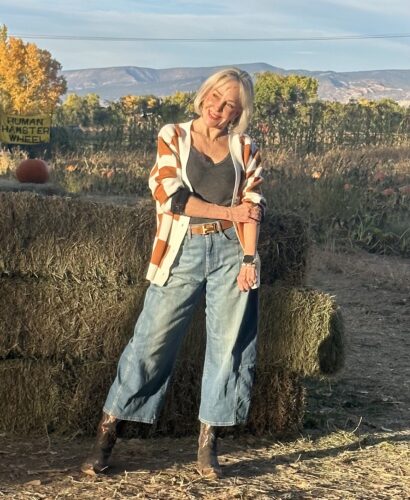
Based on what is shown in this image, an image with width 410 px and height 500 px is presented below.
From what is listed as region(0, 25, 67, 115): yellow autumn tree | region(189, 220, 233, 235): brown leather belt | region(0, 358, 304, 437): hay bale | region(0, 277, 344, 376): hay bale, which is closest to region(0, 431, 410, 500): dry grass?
region(0, 358, 304, 437): hay bale

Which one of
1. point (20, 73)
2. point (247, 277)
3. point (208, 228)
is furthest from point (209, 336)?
point (20, 73)

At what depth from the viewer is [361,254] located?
10.6 m

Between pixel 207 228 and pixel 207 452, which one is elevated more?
pixel 207 228

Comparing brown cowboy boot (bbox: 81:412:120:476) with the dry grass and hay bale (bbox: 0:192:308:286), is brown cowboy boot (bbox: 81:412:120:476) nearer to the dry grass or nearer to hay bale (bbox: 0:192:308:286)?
the dry grass

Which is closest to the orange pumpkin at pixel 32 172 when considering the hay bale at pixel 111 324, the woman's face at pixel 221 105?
the hay bale at pixel 111 324

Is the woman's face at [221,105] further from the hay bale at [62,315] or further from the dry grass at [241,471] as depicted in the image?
the dry grass at [241,471]

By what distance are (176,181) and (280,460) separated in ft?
5.15

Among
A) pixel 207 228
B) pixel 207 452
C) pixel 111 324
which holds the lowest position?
pixel 207 452

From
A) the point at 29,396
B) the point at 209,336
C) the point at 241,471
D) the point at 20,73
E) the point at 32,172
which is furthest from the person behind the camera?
the point at 20,73

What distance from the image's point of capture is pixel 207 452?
412 cm

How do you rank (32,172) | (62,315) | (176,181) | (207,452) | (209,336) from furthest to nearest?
(32,172) → (62,315) → (207,452) → (209,336) → (176,181)

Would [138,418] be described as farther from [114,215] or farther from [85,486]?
[114,215]

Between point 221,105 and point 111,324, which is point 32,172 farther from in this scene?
point 221,105

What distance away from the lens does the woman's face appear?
3.75m
